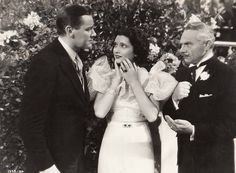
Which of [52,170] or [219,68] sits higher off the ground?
[219,68]

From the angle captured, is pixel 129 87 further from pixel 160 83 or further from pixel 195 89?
pixel 195 89

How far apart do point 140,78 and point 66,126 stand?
2.00 feet

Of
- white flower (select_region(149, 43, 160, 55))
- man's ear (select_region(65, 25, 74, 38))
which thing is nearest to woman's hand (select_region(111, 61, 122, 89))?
white flower (select_region(149, 43, 160, 55))

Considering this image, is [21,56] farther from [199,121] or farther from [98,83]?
[199,121]

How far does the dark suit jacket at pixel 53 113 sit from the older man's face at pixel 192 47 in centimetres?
67

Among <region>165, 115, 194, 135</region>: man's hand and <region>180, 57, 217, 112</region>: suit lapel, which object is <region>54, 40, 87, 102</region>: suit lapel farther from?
<region>180, 57, 217, 112</region>: suit lapel

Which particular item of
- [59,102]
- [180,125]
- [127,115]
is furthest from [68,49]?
[180,125]

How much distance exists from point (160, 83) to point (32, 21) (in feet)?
2.99

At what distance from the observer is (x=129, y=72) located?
2504 mm

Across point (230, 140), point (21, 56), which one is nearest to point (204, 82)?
point (230, 140)

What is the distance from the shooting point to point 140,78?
103 inches

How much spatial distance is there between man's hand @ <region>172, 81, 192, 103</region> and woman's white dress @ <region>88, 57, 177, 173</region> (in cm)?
4

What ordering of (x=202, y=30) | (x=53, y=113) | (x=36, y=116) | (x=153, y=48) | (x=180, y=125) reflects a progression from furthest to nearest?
(x=153, y=48) < (x=202, y=30) < (x=180, y=125) < (x=53, y=113) < (x=36, y=116)

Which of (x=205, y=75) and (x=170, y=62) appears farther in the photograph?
(x=170, y=62)
